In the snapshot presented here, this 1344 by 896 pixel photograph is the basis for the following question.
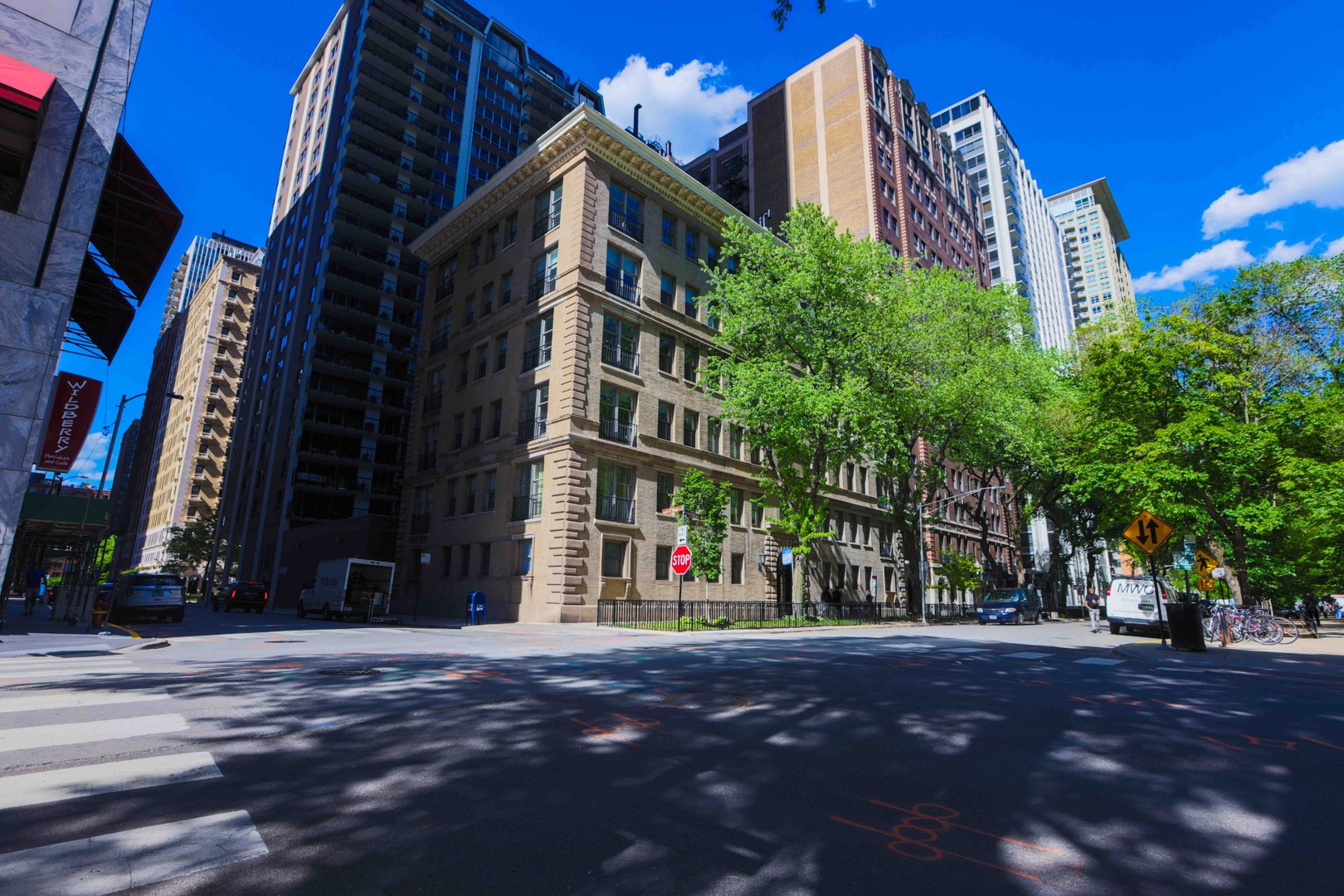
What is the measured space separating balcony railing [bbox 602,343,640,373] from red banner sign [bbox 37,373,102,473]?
17.9 m

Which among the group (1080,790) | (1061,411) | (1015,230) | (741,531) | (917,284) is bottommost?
(1080,790)

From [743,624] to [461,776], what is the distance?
22.7 meters

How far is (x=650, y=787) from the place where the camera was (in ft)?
14.6

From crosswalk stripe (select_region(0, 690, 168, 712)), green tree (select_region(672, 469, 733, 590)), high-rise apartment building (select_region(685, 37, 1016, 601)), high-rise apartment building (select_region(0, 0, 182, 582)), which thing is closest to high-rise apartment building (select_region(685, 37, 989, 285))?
high-rise apartment building (select_region(685, 37, 1016, 601))

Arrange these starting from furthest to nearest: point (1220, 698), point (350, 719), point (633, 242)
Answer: point (633, 242) < point (1220, 698) < point (350, 719)

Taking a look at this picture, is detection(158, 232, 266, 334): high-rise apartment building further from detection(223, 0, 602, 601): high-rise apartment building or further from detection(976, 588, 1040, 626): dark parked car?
detection(976, 588, 1040, 626): dark parked car

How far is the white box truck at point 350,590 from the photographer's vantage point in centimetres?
2833

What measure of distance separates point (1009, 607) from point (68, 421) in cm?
3909

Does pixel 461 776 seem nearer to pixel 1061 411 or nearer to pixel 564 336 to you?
pixel 564 336

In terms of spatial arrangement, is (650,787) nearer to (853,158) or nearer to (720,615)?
(720,615)

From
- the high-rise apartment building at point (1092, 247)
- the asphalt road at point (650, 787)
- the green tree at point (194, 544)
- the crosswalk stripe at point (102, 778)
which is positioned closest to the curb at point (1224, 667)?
the asphalt road at point (650, 787)

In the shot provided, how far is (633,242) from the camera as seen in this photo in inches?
1318

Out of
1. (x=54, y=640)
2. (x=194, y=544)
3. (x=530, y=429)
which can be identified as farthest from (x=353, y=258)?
(x=54, y=640)

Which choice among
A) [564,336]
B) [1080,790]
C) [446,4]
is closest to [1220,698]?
[1080,790]
